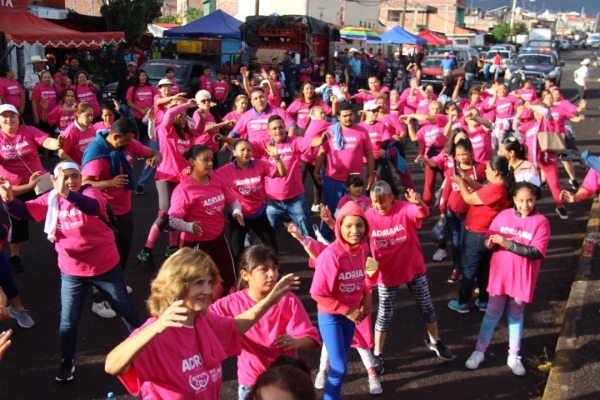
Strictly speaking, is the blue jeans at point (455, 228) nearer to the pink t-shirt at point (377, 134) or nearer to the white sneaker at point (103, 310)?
the pink t-shirt at point (377, 134)

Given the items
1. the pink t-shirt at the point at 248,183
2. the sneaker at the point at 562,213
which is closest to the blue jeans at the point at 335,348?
the pink t-shirt at the point at 248,183

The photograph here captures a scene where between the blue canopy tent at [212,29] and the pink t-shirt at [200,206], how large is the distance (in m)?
17.7

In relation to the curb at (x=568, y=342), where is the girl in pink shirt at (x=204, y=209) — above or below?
above

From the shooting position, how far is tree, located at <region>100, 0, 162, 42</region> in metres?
23.8

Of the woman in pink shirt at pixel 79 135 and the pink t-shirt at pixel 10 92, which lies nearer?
the woman in pink shirt at pixel 79 135

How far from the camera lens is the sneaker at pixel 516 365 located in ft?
17.1

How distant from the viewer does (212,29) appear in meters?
22.6

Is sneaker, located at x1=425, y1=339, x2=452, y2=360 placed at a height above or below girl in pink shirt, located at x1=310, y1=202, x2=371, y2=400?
below

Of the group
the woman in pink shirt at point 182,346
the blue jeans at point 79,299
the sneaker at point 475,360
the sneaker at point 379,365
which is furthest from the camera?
the sneaker at point 475,360

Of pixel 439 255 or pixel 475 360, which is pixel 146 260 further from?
pixel 475 360

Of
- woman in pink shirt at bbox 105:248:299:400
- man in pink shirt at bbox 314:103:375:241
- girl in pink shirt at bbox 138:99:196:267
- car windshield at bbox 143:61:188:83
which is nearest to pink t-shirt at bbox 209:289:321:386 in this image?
woman in pink shirt at bbox 105:248:299:400

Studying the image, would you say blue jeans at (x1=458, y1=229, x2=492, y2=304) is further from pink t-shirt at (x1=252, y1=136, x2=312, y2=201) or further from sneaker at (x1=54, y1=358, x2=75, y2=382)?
sneaker at (x1=54, y1=358, x2=75, y2=382)

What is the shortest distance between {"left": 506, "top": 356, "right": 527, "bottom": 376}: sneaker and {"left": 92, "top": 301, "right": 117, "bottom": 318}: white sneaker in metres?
3.66

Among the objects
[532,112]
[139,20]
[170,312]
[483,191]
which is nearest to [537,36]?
[139,20]
